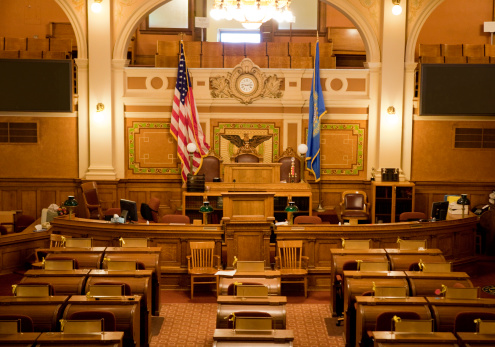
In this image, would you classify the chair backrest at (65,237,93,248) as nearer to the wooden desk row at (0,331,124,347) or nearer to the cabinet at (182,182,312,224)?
the cabinet at (182,182,312,224)

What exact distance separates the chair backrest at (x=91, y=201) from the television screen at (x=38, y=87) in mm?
1821

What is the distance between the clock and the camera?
15422 mm

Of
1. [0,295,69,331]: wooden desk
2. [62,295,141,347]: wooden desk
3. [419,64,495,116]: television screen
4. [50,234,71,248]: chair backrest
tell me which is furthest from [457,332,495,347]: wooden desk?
[419,64,495,116]: television screen

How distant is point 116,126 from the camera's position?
1546cm

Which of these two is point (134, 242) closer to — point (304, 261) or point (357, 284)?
point (304, 261)

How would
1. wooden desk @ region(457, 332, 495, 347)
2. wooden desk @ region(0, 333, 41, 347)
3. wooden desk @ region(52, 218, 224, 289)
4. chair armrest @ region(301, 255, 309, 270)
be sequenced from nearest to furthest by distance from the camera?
wooden desk @ region(0, 333, 41, 347)
wooden desk @ region(457, 332, 495, 347)
chair armrest @ region(301, 255, 309, 270)
wooden desk @ region(52, 218, 224, 289)

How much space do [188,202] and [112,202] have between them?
2624 millimetres

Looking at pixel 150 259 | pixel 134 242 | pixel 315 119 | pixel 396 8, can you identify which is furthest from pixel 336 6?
pixel 150 259

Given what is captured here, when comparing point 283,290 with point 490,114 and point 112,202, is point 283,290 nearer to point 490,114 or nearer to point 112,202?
point 112,202

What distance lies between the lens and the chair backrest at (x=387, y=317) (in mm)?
7238

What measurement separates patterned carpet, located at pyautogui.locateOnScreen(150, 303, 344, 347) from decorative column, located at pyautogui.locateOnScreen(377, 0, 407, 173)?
598cm

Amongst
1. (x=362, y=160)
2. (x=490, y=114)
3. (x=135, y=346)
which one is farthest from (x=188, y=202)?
(x=490, y=114)

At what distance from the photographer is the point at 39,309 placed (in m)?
7.45

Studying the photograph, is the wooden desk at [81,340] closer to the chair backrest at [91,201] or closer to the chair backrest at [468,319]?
the chair backrest at [468,319]
